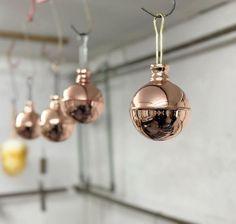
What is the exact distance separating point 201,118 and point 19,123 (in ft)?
3.90

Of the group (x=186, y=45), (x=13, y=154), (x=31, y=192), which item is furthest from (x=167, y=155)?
(x=31, y=192)

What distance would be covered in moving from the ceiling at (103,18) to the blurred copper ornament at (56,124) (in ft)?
2.46

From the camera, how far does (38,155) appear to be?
399cm

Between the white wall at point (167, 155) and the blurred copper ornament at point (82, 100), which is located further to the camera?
the white wall at point (167, 155)

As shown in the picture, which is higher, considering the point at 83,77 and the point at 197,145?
the point at 83,77

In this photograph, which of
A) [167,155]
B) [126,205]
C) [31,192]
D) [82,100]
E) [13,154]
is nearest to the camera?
[82,100]

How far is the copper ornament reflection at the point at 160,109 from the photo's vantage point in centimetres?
119

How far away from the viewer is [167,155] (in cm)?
289

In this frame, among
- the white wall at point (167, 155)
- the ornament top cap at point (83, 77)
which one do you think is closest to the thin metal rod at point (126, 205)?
the white wall at point (167, 155)

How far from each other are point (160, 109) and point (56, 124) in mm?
873

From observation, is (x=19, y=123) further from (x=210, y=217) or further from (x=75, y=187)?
(x=75, y=187)

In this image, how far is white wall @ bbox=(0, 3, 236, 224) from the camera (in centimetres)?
237

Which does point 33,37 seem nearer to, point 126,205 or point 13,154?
point 13,154

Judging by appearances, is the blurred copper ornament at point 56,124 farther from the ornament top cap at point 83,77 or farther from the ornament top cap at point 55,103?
the ornament top cap at point 83,77
